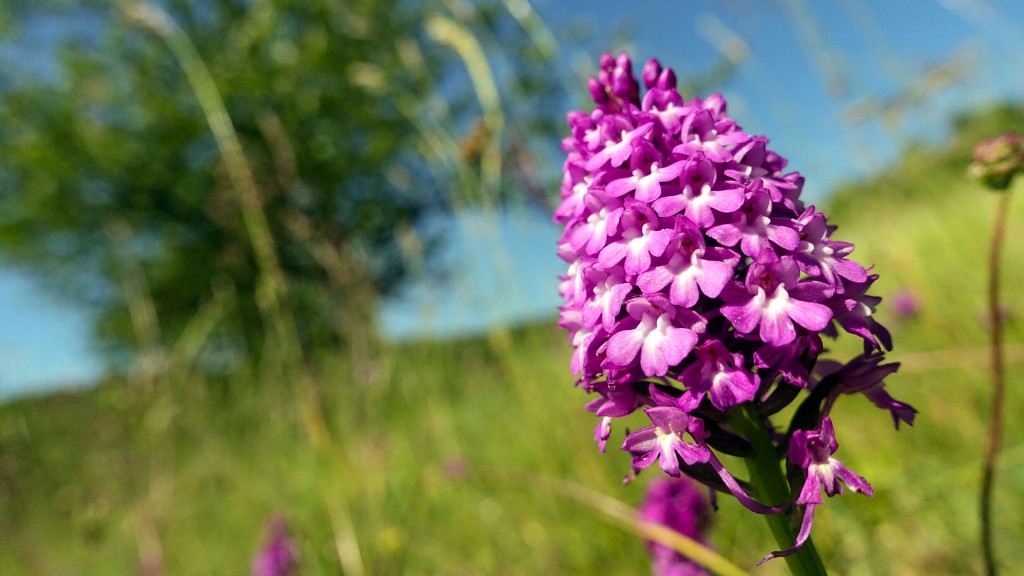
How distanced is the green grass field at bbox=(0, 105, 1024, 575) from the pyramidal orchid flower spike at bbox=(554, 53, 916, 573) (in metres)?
0.93

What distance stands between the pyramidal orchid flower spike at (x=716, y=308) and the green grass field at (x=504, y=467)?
3.07ft

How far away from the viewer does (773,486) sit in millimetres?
906

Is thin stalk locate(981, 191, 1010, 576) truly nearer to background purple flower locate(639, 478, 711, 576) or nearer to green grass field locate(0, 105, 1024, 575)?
green grass field locate(0, 105, 1024, 575)

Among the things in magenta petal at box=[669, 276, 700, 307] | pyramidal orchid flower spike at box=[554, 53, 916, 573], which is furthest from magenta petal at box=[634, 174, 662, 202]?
magenta petal at box=[669, 276, 700, 307]

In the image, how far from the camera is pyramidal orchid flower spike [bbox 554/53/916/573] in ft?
2.83

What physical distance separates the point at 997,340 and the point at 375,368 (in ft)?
11.1

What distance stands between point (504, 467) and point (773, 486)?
11.9 ft

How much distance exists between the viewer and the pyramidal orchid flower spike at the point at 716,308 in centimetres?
86

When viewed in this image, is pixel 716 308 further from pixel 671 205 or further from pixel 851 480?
pixel 851 480

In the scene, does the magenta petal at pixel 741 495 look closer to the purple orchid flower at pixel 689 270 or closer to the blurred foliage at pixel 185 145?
the purple orchid flower at pixel 689 270

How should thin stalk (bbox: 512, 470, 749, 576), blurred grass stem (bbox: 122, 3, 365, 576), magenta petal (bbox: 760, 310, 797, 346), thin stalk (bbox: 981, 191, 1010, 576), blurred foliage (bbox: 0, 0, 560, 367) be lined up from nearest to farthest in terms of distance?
1. magenta petal (bbox: 760, 310, 797, 346)
2. thin stalk (bbox: 981, 191, 1010, 576)
3. thin stalk (bbox: 512, 470, 749, 576)
4. blurred grass stem (bbox: 122, 3, 365, 576)
5. blurred foliage (bbox: 0, 0, 560, 367)

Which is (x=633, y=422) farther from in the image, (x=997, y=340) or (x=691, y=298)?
(x=691, y=298)

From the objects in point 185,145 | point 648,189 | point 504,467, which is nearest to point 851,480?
point 648,189

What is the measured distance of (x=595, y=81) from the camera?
1133mm
